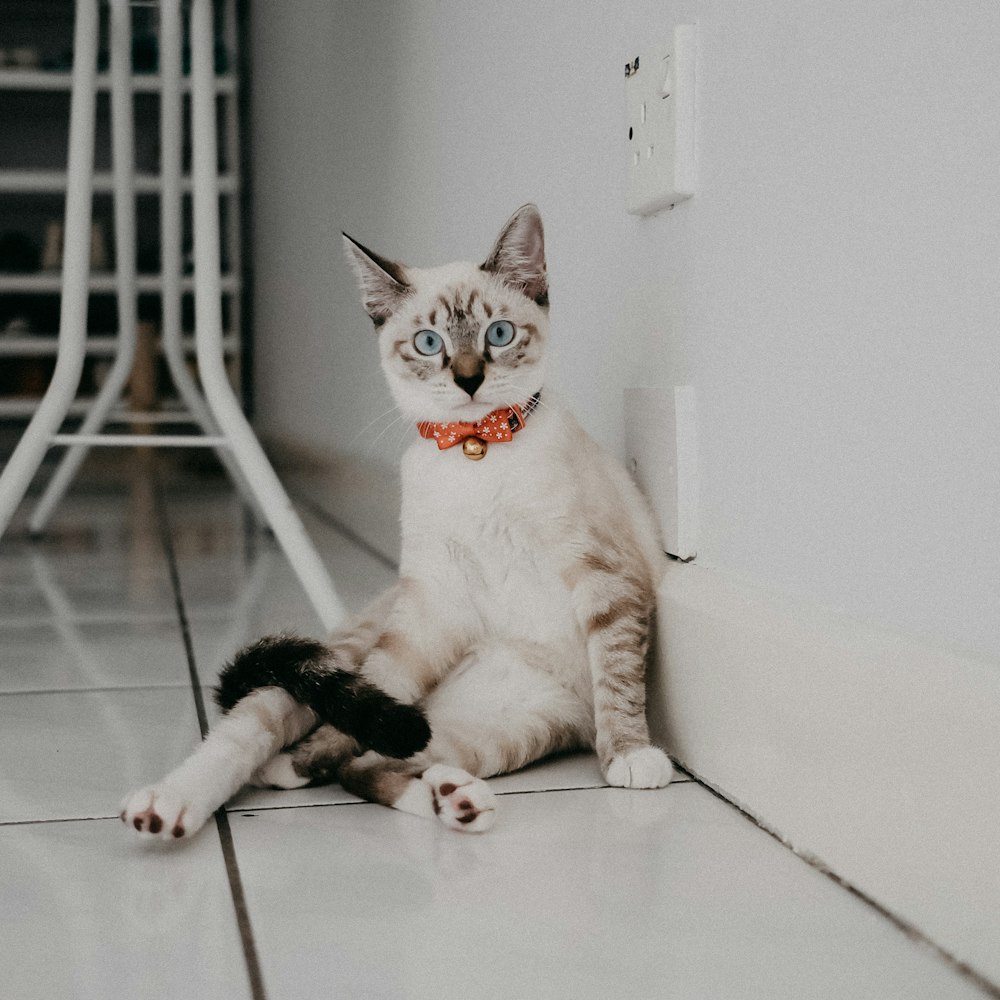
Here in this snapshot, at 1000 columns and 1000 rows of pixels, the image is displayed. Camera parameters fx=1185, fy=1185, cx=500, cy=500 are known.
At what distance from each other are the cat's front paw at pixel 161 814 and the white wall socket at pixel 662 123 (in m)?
0.66

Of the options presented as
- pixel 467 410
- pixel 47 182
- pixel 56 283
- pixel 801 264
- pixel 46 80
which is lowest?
pixel 467 410

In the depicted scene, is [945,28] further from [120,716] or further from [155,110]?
[155,110]

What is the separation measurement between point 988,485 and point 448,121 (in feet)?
4.41

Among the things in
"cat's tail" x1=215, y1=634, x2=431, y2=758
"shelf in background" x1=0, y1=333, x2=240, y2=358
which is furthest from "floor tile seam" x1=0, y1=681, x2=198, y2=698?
"shelf in background" x1=0, y1=333, x2=240, y2=358

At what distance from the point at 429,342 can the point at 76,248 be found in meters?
0.86

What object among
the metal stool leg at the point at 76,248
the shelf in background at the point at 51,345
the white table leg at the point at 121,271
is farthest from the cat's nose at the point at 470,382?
the shelf in background at the point at 51,345

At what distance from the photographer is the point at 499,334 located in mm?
1099

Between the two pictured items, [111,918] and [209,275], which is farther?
[209,275]

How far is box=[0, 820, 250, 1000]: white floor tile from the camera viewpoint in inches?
25.3

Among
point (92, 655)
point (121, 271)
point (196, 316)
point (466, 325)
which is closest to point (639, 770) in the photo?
point (466, 325)

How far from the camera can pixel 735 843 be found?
858 millimetres

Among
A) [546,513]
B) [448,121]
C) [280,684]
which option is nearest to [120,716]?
[280,684]

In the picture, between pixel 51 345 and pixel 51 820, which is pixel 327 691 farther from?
pixel 51 345

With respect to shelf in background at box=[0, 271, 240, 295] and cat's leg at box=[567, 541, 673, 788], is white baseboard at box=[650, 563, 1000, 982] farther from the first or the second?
shelf in background at box=[0, 271, 240, 295]
